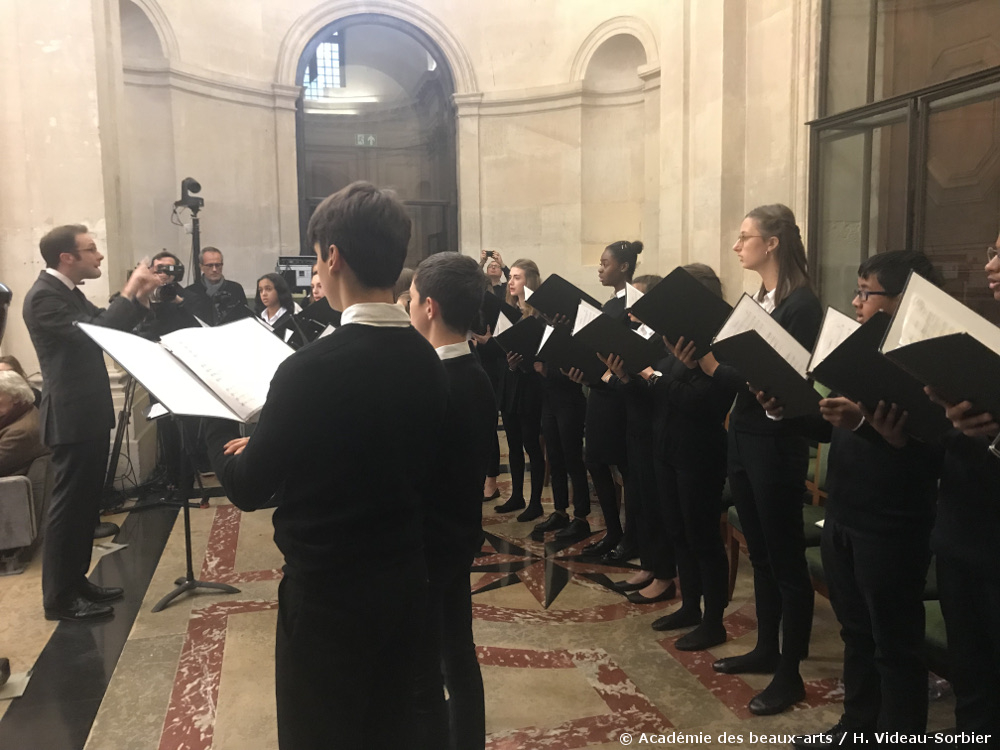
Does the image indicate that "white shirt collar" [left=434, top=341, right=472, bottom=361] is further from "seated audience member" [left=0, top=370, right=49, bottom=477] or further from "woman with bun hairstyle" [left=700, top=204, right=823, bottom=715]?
"seated audience member" [left=0, top=370, right=49, bottom=477]

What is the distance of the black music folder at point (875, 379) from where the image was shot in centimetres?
183

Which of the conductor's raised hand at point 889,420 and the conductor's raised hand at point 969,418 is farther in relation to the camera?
the conductor's raised hand at point 889,420

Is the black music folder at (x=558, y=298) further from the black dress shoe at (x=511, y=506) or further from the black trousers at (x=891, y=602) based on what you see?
the black trousers at (x=891, y=602)

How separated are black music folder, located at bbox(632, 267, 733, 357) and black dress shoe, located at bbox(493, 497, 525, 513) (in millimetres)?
2898

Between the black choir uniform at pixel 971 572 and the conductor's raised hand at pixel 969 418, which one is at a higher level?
the conductor's raised hand at pixel 969 418

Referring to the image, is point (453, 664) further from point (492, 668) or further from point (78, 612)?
point (78, 612)

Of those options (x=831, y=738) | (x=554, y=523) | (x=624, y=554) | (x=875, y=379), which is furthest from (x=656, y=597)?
(x=875, y=379)

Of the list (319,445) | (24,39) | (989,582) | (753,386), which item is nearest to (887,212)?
(753,386)

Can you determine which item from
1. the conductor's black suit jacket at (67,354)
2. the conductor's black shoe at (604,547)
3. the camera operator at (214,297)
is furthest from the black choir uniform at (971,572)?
the camera operator at (214,297)

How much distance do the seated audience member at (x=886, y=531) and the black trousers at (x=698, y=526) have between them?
881 mm

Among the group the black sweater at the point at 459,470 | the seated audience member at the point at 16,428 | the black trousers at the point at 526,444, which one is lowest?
the black trousers at the point at 526,444

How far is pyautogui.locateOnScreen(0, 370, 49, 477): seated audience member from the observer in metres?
4.46

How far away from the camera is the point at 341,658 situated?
159 centimetres

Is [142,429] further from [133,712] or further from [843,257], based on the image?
[843,257]
